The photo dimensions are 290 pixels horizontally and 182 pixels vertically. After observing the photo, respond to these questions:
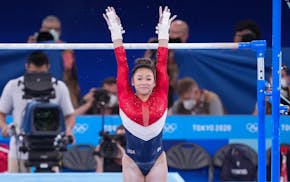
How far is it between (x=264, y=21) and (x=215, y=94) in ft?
4.17

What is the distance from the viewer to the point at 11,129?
7109 mm

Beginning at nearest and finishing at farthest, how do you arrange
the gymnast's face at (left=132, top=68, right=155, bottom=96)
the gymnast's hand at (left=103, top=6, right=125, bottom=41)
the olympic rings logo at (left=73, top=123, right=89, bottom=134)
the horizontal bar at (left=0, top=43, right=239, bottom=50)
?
the gymnast's face at (left=132, top=68, right=155, bottom=96)
the gymnast's hand at (left=103, top=6, right=125, bottom=41)
the horizontal bar at (left=0, top=43, right=239, bottom=50)
the olympic rings logo at (left=73, top=123, right=89, bottom=134)

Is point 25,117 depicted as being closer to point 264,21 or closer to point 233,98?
point 233,98

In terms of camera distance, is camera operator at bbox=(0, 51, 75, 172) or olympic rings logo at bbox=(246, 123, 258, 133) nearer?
camera operator at bbox=(0, 51, 75, 172)

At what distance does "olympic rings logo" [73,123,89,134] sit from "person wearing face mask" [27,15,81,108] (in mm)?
285

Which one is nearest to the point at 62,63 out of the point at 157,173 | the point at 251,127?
the point at 251,127

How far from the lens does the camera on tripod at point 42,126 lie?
22.9 ft

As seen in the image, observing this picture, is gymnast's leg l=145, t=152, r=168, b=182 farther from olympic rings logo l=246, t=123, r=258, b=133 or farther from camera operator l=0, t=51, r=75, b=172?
olympic rings logo l=246, t=123, r=258, b=133

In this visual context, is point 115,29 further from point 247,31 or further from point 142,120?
point 247,31

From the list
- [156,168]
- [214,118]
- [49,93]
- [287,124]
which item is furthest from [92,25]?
[156,168]

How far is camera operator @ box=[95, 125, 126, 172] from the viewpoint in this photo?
24.0ft

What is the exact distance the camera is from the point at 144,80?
5156 mm

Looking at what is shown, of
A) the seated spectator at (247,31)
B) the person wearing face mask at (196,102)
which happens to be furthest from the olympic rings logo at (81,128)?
the seated spectator at (247,31)

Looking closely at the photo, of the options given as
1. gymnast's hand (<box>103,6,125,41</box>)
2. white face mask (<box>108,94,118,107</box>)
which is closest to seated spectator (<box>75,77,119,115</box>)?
white face mask (<box>108,94,118,107</box>)
